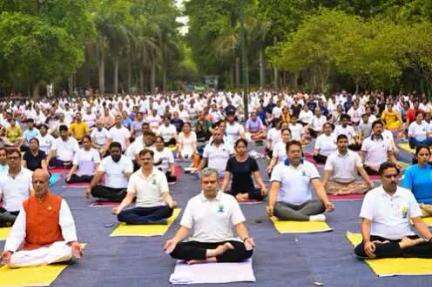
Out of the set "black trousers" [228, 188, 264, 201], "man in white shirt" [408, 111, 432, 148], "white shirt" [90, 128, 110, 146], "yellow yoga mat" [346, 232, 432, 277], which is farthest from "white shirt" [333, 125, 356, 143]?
"yellow yoga mat" [346, 232, 432, 277]

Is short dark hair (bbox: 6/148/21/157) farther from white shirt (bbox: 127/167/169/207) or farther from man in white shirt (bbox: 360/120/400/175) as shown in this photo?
man in white shirt (bbox: 360/120/400/175)

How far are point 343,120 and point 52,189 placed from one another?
274 inches

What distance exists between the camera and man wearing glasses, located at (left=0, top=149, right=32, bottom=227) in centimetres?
1052

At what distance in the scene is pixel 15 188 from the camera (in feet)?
34.9

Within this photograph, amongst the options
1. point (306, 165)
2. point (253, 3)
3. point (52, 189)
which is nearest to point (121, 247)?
point (306, 165)

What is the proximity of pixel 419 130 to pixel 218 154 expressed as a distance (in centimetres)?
704

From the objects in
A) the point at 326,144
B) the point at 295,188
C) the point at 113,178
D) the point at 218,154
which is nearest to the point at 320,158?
the point at 326,144

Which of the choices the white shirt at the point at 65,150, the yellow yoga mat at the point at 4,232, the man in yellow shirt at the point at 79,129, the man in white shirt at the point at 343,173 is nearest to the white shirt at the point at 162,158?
the man in white shirt at the point at 343,173

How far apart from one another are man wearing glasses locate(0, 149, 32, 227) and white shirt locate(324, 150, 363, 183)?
4.79 m

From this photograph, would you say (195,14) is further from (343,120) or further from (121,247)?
(121,247)

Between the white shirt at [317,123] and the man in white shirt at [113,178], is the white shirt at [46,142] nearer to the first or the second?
the man in white shirt at [113,178]

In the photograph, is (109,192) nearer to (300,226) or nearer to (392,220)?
(300,226)

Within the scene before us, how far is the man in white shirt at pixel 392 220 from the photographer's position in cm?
789

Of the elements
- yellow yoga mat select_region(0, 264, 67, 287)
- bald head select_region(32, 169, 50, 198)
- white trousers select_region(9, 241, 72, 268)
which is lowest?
yellow yoga mat select_region(0, 264, 67, 287)
